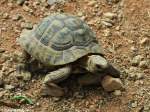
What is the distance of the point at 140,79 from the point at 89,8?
3.76ft

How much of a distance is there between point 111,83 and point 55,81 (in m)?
0.47

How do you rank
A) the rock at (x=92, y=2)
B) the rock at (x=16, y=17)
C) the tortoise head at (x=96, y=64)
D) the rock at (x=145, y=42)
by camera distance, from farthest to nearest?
the rock at (x=92, y=2), the rock at (x=16, y=17), the rock at (x=145, y=42), the tortoise head at (x=96, y=64)

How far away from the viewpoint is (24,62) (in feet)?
15.6

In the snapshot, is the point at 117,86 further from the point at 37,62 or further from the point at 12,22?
the point at 12,22

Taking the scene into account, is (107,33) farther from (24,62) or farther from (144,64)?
(24,62)

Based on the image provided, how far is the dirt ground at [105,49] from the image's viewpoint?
14.5 ft

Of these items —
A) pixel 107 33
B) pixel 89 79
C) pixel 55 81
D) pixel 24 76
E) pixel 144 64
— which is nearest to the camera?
pixel 55 81

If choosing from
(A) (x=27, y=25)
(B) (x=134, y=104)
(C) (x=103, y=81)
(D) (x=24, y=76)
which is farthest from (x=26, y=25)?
(B) (x=134, y=104)

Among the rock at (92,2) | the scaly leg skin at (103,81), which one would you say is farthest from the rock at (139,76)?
the rock at (92,2)

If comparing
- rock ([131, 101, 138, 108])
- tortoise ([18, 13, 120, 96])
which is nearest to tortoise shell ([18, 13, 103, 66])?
tortoise ([18, 13, 120, 96])

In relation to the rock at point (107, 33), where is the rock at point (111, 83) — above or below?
below

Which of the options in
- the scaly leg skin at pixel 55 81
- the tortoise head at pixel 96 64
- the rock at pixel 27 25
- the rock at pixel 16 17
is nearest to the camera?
the tortoise head at pixel 96 64

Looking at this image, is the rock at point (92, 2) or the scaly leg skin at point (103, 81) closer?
the scaly leg skin at point (103, 81)

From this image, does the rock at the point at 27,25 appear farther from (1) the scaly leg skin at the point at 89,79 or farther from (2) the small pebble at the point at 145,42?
(2) the small pebble at the point at 145,42
